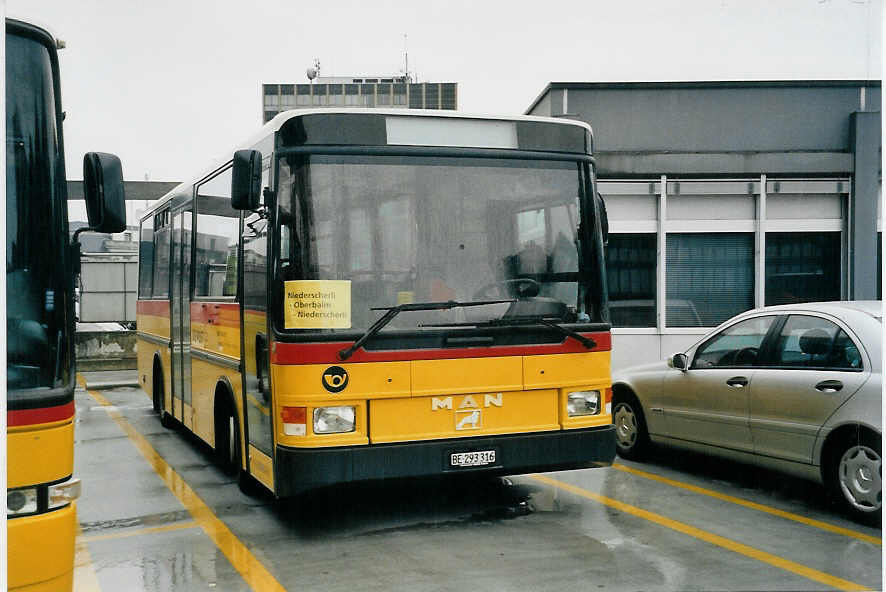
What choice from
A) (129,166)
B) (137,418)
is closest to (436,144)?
(129,166)

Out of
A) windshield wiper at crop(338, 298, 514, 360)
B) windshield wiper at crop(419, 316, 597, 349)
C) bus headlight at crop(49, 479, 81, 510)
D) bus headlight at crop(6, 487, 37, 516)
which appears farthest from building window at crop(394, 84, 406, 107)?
bus headlight at crop(6, 487, 37, 516)

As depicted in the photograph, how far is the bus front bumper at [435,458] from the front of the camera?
5.79 meters

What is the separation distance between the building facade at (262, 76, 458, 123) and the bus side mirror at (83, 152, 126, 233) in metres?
1.98

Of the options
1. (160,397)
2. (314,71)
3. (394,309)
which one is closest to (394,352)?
(394,309)

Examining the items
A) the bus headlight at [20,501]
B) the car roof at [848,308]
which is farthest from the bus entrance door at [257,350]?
the car roof at [848,308]

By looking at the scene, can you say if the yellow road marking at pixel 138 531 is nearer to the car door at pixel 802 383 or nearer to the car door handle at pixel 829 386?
the car door at pixel 802 383

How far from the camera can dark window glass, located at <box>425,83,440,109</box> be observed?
6527 millimetres

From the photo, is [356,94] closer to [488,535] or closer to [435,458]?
[435,458]

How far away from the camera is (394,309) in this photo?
5.94 metres

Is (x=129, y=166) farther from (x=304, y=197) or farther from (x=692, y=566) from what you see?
(x=692, y=566)

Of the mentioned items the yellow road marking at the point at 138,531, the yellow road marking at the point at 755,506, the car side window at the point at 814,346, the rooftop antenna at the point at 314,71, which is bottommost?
the yellow road marking at the point at 138,531

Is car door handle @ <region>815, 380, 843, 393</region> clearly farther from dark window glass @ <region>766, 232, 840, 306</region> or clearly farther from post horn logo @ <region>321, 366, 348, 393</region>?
dark window glass @ <region>766, 232, 840, 306</region>

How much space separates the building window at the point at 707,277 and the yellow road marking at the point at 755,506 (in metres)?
6.70

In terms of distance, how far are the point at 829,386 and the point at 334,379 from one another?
3.40 m
